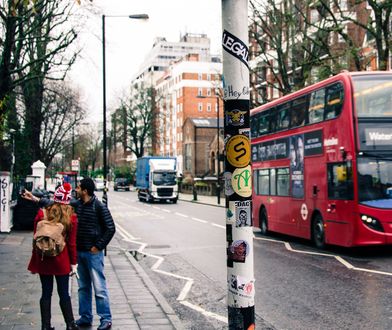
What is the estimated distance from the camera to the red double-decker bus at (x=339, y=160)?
12758 mm

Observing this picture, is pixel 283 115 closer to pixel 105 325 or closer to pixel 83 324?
pixel 83 324

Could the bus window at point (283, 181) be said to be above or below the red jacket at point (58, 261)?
above

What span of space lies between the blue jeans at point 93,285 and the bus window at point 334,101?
325 inches

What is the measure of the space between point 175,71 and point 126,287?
3968 inches

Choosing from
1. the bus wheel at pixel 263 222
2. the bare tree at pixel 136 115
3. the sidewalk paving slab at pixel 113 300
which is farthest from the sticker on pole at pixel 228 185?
the bare tree at pixel 136 115

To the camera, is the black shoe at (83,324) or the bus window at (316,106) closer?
the black shoe at (83,324)

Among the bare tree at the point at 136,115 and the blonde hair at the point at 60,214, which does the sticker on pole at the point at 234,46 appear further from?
the bare tree at the point at 136,115

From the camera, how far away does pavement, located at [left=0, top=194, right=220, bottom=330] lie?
6.85 m

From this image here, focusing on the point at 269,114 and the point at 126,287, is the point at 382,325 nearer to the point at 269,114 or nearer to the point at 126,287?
the point at 126,287

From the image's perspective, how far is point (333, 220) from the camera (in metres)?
13.7

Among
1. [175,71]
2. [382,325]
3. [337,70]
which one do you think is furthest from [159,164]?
[175,71]

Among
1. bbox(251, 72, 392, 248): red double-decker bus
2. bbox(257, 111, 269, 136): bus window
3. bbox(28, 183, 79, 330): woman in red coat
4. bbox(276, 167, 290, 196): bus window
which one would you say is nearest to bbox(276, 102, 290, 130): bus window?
bbox(251, 72, 392, 248): red double-decker bus

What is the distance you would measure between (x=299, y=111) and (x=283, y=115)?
116cm

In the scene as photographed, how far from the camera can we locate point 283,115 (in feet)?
55.3
